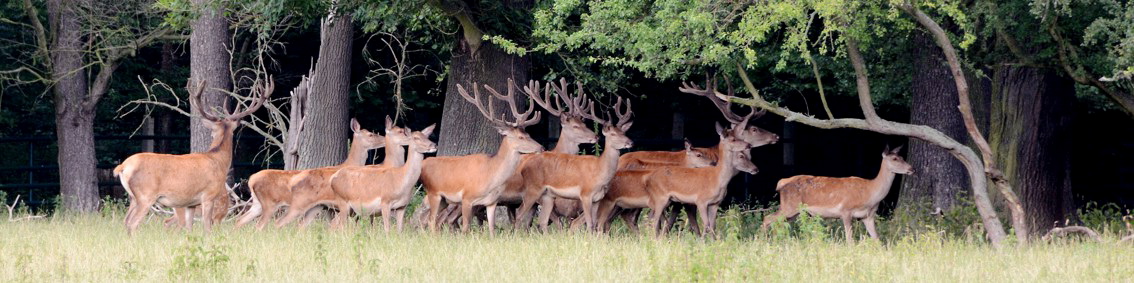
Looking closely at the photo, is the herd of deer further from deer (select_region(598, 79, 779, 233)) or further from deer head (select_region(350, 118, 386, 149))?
deer (select_region(598, 79, 779, 233))

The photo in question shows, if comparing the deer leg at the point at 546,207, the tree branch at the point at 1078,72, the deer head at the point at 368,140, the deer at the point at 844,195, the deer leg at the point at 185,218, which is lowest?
the deer leg at the point at 185,218

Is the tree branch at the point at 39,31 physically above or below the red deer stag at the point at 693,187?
above

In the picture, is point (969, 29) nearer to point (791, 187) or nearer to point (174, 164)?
point (791, 187)

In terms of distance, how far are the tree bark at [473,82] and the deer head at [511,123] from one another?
0.15m

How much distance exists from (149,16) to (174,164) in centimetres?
547

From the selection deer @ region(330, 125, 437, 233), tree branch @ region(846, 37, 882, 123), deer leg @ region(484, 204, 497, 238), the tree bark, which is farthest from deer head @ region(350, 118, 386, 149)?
tree branch @ region(846, 37, 882, 123)

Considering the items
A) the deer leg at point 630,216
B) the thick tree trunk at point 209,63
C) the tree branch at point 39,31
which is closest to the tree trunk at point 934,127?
the deer leg at point 630,216

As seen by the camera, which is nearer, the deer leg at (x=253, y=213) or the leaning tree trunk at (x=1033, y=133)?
the leaning tree trunk at (x=1033, y=133)

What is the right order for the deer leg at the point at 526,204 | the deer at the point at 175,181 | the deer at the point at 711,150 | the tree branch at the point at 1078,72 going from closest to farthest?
the tree branch at the point at 1078,72 < the deer at the point at 175,181 < the deer leg at the point at 526,204 < the deer at the point at 711,150

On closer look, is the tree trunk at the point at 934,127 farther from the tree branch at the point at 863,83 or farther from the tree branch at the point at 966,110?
the tree branch at the point at 863,83

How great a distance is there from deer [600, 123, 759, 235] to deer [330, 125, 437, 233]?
191 centimetres

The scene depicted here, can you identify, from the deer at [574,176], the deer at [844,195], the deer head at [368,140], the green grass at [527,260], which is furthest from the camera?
the deer head at [368,140]

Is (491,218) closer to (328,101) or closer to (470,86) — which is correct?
(470,86)

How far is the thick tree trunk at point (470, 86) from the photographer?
15.2m
